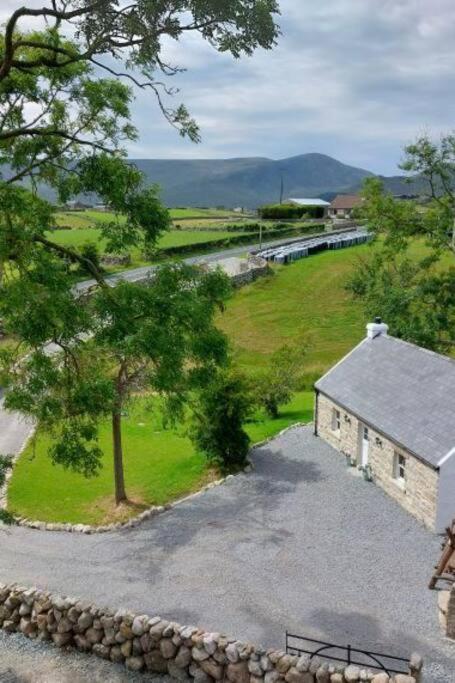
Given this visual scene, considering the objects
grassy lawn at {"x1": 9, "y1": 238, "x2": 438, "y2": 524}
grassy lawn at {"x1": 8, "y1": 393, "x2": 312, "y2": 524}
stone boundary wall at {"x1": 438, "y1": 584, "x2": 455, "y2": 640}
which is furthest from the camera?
grassy lawn at {"x1": 9, "y1": 238, "x2": 438, "y2": 524}

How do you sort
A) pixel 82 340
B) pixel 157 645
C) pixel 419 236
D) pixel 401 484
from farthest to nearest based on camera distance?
pixel 419 236 < pixel 401 484 < pixel 82 340 < pixel 157 645

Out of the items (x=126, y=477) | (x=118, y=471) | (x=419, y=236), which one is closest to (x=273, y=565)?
(x=118, y=471)

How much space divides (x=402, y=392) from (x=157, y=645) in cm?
1342

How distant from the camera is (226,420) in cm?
2444

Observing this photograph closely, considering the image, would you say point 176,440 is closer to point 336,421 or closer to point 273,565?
point 336,421

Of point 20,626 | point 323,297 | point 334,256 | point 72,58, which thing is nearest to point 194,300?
point 72,58

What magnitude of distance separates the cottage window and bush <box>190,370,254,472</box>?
5.90m

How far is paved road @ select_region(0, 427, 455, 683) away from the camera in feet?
49.2

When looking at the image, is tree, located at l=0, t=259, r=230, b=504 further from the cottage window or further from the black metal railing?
the cottage window

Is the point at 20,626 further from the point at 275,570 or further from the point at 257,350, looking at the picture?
the point at 257,350

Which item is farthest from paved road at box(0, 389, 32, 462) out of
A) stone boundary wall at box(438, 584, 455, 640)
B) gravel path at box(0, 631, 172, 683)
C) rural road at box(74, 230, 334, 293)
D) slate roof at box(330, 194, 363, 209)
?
slate roof at box(330, 194, 363, 209)

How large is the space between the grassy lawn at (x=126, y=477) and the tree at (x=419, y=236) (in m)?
8.55

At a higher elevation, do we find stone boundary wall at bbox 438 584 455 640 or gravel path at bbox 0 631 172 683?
stone boundary wall at bbox 438 584 455 640

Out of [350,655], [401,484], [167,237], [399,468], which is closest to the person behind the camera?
[350,655]
